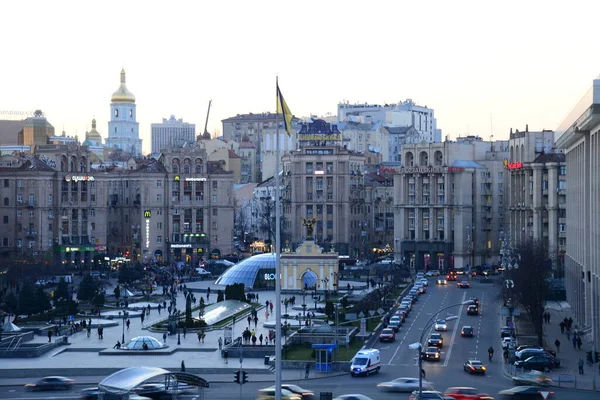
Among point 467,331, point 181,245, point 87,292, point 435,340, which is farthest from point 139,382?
point 181,245

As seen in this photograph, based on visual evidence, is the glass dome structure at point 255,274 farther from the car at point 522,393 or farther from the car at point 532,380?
the car at point 522,393

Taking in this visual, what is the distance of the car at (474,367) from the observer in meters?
52.9

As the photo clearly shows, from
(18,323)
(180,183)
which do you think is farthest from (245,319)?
(180,183)

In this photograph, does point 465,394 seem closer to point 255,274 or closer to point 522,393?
point 522,393

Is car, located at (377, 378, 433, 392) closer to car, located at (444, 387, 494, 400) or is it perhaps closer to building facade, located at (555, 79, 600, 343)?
car, located at (444, 387, 494, 400)

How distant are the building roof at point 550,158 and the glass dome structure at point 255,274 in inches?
887

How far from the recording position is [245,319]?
7600 cm

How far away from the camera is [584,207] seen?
6619 centimetres

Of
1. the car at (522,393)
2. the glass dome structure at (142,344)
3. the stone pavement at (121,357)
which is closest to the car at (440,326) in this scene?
the stone pavement at (121,357)

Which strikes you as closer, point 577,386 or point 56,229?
point 577,386

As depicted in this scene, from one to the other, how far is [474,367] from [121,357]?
16.5m

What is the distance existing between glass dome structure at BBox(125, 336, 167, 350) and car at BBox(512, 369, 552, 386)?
60.8 feet

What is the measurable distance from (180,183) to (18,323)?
58397 millimetres

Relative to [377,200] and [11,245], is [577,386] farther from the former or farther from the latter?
[377,200]
